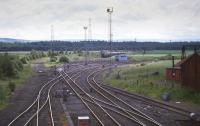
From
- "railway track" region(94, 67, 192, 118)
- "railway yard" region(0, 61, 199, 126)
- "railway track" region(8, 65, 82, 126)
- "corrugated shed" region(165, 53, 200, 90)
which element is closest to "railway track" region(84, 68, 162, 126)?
"railway yard" region(0, 61, 199, 126)

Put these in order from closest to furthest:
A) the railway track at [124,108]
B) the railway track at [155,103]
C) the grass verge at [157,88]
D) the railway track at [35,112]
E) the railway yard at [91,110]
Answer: the railway track at [124,108]
the railway yard at [91,110]
the railway track at [35,112]
the railway track at [155,103]
the grass verge at [157,88]

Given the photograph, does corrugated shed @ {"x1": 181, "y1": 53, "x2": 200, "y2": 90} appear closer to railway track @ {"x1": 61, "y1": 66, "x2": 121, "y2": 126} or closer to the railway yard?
the railway yard

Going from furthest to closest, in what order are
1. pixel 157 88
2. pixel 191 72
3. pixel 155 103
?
1. pixel 157 88
2. pixel 191 72
3. pixel 155 103

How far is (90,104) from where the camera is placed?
34219 millimetres

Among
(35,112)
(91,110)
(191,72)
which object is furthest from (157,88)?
(35,112)

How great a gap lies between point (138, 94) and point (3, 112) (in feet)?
45.2

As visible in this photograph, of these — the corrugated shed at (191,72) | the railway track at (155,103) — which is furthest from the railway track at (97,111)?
the corrugated shed at (191,72)

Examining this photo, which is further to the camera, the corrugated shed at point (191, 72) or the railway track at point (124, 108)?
the corrugated shed at point (191, 72)

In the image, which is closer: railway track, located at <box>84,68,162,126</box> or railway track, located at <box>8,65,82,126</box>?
railway track, located at <box>84,68,162,126</box>

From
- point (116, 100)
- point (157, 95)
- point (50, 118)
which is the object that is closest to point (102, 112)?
point (50, 118)

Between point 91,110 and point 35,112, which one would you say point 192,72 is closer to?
point 91,110

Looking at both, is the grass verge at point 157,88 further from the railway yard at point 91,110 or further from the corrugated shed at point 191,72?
the railway yard at point 91,110

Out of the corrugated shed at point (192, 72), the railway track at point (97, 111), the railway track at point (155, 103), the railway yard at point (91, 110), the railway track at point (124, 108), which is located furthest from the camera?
the corrugated shed at point (192, 72)

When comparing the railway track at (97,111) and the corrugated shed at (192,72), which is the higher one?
the corrugated shed at (192,72)
